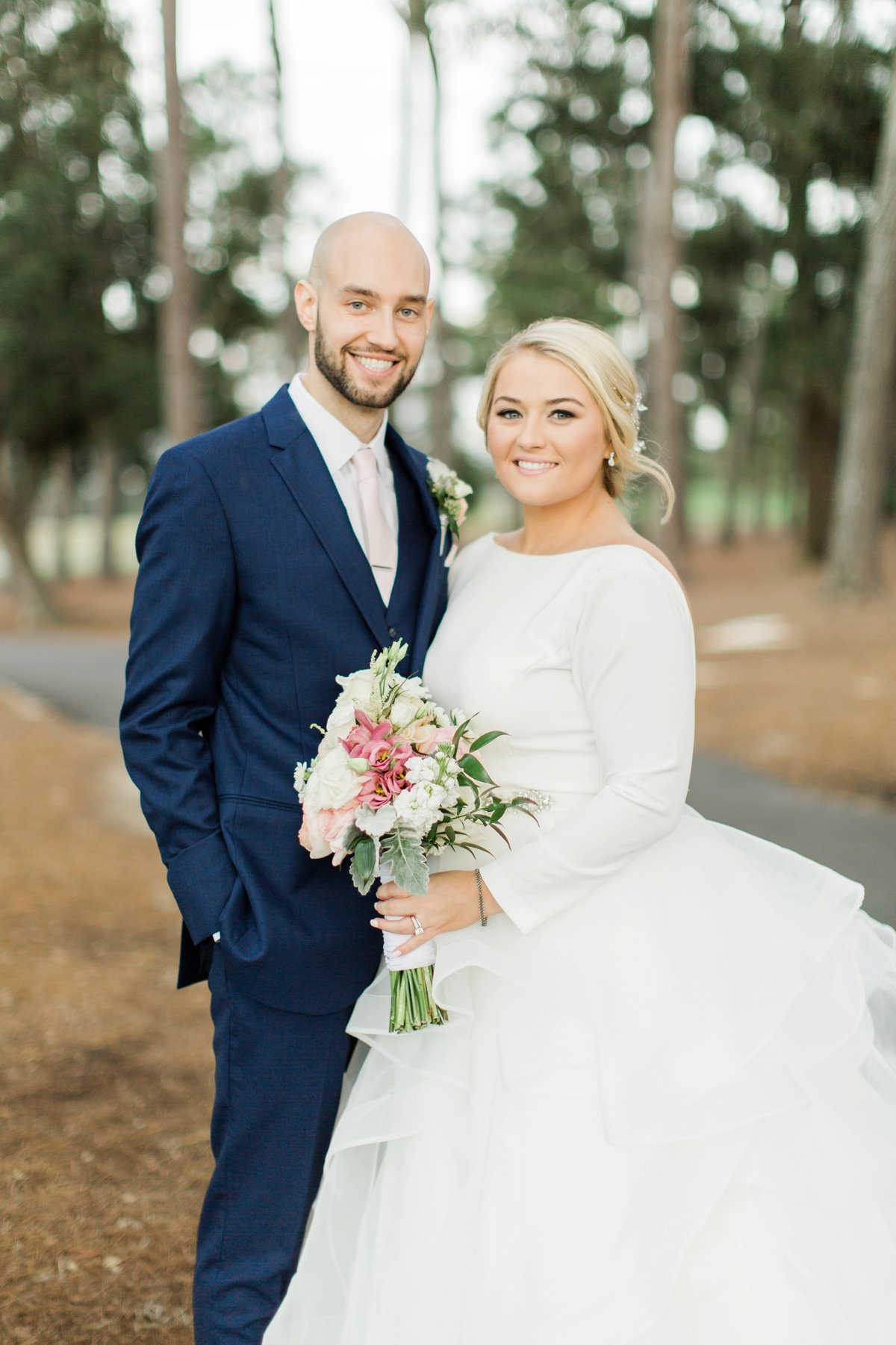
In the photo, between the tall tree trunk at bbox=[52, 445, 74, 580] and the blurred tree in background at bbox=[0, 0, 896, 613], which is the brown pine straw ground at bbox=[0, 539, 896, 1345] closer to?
the blurred tree in background at bbox=[0, 0, 896, 613]

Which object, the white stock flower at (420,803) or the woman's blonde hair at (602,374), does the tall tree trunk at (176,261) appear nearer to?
the woman's blonde hair at (602,374)

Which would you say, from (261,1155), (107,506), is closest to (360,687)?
(261,1155)

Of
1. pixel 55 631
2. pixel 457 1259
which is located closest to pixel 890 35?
pixel 55 631

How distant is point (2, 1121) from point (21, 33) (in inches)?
845

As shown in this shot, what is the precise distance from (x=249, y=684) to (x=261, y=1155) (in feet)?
3.75

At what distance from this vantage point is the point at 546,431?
8.99 feet

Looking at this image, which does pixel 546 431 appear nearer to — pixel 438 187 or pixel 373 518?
pixel 373 518

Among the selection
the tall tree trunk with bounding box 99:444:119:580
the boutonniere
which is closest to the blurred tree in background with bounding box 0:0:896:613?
the tall tree trunk with bounding box 99:444:119:580

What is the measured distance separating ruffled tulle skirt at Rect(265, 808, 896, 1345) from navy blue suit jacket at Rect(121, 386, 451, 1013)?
0.92ft

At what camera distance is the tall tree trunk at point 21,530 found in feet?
80.4

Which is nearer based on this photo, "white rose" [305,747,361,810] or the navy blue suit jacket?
"white rose" [305,747,361,810]

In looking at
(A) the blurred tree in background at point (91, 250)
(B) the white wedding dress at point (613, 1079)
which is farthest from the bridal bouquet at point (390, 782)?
(A) the blurred tree in background at point (91, 250)

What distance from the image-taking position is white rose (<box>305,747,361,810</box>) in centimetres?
229

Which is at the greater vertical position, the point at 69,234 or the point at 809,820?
the point at 69,234
